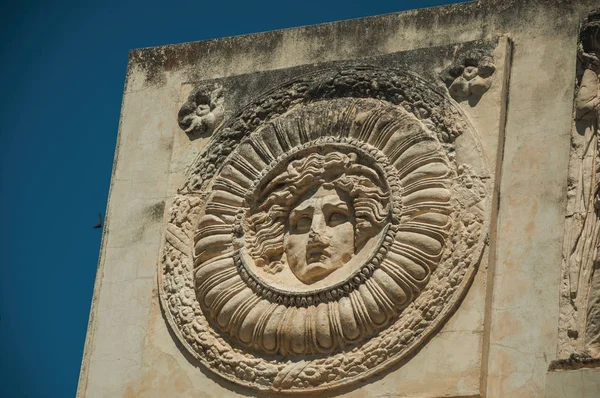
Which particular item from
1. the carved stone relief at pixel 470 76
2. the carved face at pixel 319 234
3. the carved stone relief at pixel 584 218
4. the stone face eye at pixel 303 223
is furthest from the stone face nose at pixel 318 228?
the carved stone relief at pixel 584 218

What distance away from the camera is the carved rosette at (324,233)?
14773 millimetres

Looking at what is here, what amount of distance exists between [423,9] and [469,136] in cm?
144

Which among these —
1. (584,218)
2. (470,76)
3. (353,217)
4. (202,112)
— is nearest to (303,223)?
(353,217)

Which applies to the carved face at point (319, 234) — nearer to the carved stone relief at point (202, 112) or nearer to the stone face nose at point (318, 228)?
the stone face nose at point (318, 228)

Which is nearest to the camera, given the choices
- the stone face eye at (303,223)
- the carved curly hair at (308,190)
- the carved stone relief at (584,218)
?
the carved stone relief at (584,218)

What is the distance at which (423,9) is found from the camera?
16031 mm

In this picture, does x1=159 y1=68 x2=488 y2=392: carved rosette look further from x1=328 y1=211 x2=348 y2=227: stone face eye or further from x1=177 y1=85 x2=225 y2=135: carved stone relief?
x1=177 y1=85 x2=225 y2=135: carved stone relief

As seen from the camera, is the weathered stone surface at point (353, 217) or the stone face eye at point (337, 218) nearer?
the weathered stone surface at point (353, 217)

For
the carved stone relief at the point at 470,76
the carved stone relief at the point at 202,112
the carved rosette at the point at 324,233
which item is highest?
the carved stone relief at the point at 470,76

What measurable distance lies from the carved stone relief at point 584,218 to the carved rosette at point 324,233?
77 centimetres

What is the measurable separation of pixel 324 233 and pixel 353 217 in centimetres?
Answer: 27

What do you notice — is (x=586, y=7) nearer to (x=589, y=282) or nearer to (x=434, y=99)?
(x=434, y=99)

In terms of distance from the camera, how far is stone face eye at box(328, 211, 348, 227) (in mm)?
15453

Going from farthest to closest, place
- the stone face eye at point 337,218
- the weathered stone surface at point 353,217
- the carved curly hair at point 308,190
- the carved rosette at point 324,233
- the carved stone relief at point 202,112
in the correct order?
the carved stone relief at point 202,112, the stone face eye at point 337,218, the carved curly hair at point 308,190, the carved rosette at point 324,233, the weathered stone surface at point 353,217
